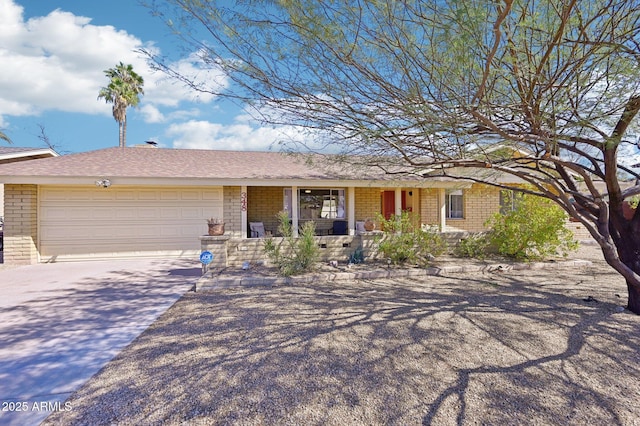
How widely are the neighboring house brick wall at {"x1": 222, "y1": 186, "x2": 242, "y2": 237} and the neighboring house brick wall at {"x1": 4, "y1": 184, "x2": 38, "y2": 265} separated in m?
5.16

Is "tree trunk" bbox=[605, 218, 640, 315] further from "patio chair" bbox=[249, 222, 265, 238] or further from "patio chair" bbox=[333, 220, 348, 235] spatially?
"patio chair" bbox=[249, 222, 265, 238]

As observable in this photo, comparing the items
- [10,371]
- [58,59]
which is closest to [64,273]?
[10,371]

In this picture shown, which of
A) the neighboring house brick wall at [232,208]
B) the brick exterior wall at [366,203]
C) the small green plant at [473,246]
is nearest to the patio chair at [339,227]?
the brick exterior wall at [366,203]

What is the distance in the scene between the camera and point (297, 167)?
1132cm

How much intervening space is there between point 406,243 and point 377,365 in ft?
16.6

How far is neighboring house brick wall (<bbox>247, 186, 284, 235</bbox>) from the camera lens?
41.0ft

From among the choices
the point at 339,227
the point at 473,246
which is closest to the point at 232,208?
the point at 339,227

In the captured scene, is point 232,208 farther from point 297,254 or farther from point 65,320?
point 65,320

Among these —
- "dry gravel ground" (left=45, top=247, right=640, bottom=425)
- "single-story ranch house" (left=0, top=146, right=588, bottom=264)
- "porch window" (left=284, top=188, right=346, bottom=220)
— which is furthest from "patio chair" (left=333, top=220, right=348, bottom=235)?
"dry gravel ground" (left=45, top=247, right=640, bottom=425)

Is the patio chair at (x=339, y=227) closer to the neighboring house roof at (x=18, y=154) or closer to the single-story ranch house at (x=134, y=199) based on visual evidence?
the single-story ranch house at (x=134, y=199)

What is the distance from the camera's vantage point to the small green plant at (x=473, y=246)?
349 inches

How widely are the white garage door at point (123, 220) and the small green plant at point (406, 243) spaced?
536cm

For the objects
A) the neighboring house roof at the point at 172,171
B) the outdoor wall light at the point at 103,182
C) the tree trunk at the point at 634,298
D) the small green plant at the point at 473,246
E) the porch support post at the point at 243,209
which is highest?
the neighboring house roof at the point at 172,171

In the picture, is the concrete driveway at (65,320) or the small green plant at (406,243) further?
the small green plant at (406,243)
